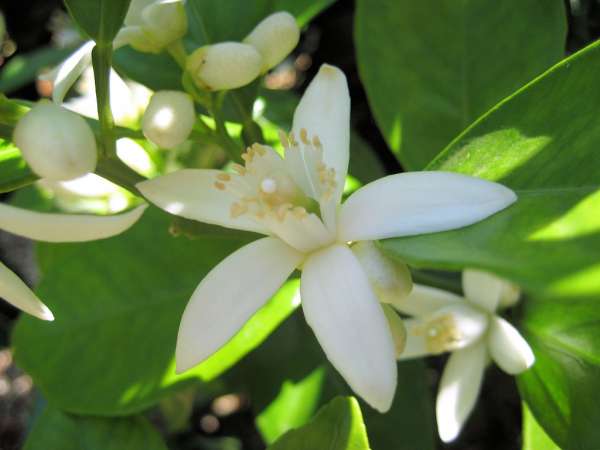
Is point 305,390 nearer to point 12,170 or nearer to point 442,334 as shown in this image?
point 442,334

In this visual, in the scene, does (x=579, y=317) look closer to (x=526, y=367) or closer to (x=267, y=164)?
(x=526, y=367)

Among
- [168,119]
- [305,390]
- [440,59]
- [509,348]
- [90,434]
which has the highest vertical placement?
[168,119]

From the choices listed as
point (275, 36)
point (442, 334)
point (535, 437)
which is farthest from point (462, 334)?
point (275, 36)

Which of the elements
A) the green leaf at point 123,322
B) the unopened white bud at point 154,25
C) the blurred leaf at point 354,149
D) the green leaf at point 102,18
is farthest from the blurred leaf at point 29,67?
the green leaf at point 102,18

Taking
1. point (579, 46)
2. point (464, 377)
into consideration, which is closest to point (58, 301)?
point (464, 377)

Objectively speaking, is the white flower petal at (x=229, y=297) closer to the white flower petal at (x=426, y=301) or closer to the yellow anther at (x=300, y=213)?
the yellow anther at (x=300, y=213)

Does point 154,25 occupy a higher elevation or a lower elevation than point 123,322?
higher

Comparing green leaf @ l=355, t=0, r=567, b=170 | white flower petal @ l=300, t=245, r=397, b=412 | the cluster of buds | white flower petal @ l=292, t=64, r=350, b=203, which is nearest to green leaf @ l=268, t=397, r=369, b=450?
white flower petal @ l=300, t=245, r=397, b=412
